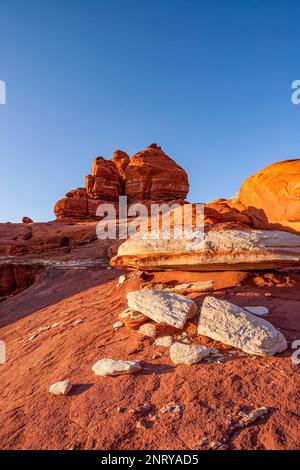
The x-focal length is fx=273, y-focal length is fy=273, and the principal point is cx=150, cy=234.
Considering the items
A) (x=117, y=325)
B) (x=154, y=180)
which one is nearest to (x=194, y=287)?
(x=117, y=325)

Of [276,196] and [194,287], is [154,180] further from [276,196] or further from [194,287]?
[194,287]

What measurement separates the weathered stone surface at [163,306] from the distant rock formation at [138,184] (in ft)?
98.2

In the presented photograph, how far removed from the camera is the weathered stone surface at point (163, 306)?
3764mm

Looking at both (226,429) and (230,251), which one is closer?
(226,429)

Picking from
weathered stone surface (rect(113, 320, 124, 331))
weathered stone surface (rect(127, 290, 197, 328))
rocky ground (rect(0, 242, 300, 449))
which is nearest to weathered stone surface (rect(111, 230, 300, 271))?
rocky ground (rect(0, 242, 300, 449))

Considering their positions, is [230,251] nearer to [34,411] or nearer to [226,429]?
[226,429]

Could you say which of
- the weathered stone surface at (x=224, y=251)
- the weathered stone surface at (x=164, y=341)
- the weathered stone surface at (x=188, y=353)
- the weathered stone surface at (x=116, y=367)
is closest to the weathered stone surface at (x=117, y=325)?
the weathered stone surface at (x=164, y=341)

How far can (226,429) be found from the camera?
2.23m

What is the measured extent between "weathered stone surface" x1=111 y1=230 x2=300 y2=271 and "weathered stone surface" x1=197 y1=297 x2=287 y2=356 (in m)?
1.50

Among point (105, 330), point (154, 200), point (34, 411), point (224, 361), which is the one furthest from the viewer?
point (154, 200)

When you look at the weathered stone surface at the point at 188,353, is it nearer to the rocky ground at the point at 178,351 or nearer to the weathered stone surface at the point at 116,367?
the rocky ground at the point at 178,351

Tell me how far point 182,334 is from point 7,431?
2.16 m
